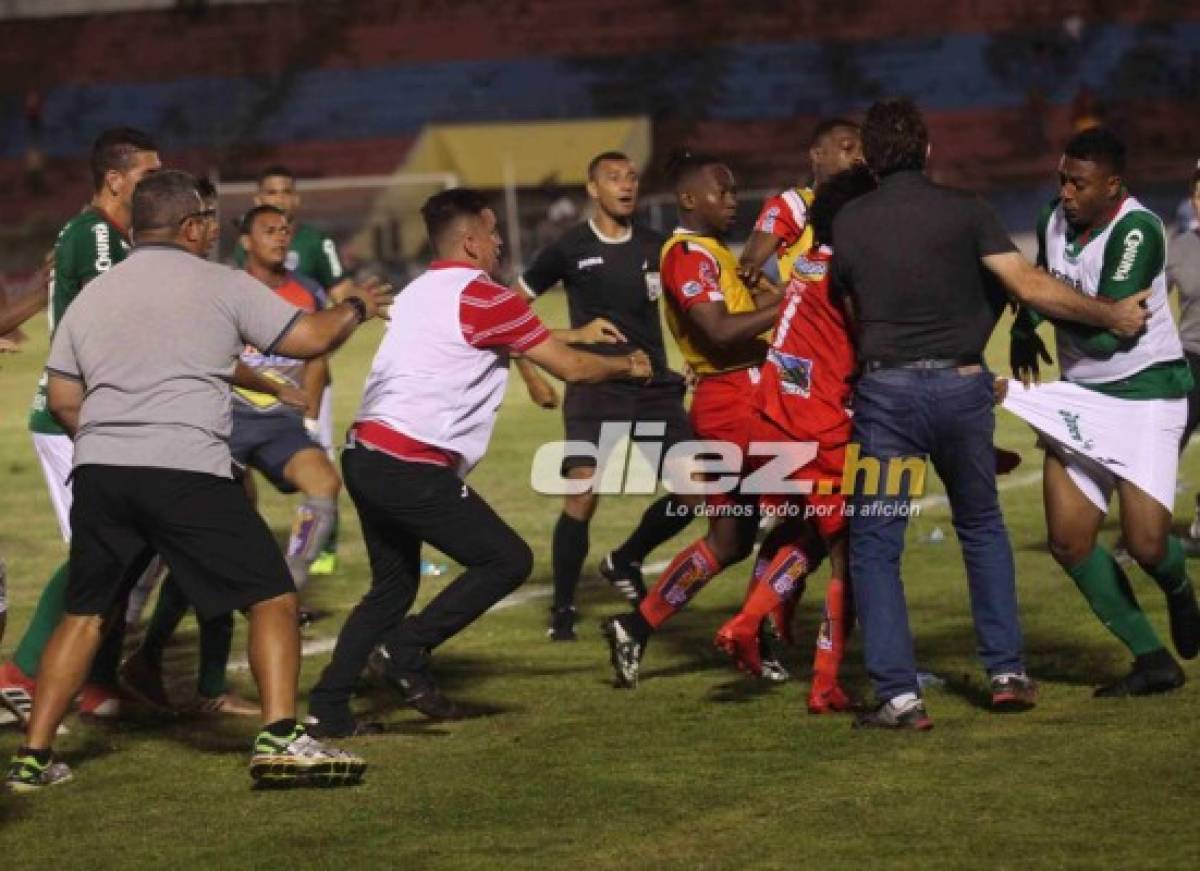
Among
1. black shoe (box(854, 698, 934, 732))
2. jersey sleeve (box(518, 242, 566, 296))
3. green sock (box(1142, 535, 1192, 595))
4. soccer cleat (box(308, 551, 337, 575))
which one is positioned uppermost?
jersey sleeve (box(518, 242, 566, 296))

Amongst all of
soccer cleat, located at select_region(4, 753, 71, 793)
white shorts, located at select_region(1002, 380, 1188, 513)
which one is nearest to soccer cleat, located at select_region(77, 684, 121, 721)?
soccer cleat, located at select_region(4, 753, 71, 793)

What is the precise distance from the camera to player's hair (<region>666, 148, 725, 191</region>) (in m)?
9.72

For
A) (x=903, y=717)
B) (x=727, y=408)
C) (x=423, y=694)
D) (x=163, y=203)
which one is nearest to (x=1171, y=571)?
(x=903, y=717)

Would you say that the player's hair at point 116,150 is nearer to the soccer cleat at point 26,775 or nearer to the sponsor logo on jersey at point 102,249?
the sponsor logo on jersey at point 102,249

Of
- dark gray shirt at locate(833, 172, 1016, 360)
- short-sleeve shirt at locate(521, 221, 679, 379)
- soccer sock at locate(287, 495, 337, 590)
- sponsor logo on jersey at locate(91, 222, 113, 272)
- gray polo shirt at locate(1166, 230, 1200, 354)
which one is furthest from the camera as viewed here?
gray polo shirt at locate(1166, 230, 1200, 354)

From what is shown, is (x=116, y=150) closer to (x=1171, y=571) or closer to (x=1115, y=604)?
(x=1115, y=604)

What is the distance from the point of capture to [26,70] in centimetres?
5741

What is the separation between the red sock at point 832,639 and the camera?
29.3 feet

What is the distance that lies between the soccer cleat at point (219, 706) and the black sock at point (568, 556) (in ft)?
6.93

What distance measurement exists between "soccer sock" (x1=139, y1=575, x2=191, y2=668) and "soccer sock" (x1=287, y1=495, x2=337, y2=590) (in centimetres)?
220

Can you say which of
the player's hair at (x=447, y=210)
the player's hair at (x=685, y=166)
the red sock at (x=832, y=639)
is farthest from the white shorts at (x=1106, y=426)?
the player's hair at (x=447, y=210)

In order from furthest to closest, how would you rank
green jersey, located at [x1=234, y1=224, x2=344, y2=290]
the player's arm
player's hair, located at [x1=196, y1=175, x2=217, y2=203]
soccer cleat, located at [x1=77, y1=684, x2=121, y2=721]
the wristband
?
green jersey, located at [x1=234, y1=224, x2=344, y2=290], soccer cleat, located at [x1=77, y1=684, x2=121, y2=721], player's hair, located at [x1=196, y1=175, x2=217, y2=203], the player's arm, the wristband

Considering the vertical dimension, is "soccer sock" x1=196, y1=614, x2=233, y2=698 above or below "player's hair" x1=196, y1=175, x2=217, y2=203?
below

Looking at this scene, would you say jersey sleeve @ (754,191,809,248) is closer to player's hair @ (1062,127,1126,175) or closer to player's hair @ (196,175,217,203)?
player's hair @ (1062,127,1126,175)
